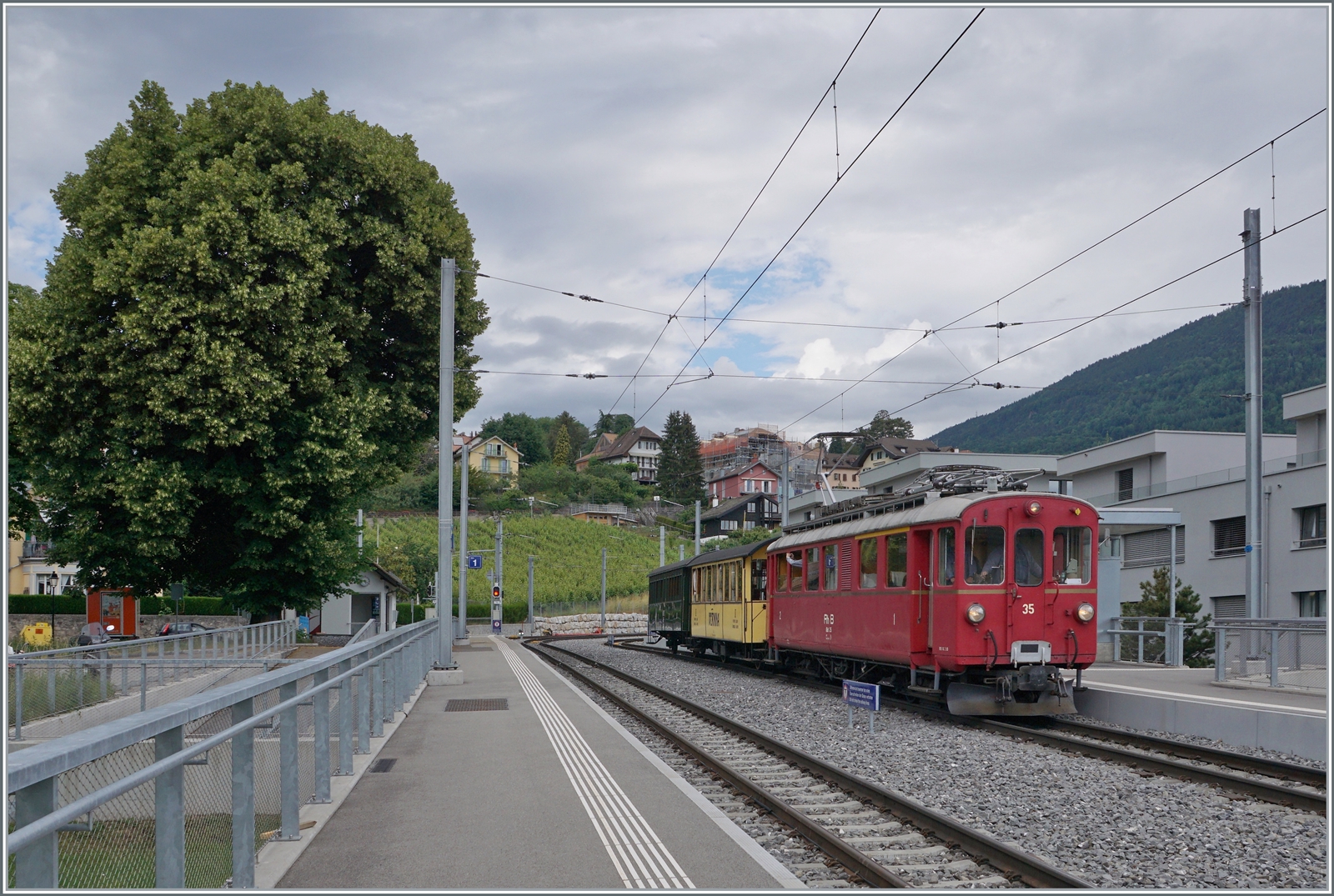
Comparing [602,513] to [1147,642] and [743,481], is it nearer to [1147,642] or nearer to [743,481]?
[743,481]

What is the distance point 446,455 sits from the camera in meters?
22.3

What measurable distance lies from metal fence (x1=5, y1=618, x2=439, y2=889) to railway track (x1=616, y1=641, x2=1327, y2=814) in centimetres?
773

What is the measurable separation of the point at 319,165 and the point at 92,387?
6.12 m

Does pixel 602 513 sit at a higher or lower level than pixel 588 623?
higher

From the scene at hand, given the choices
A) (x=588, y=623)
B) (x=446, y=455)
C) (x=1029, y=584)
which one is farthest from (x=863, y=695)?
(x=588, y=623)

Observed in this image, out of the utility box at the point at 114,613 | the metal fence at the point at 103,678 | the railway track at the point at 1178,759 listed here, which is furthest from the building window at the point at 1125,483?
the utility box at the point at 114,613

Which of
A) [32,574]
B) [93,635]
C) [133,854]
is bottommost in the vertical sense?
[32,574]

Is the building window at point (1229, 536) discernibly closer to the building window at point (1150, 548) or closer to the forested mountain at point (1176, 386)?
the building window at point (1150, 548)

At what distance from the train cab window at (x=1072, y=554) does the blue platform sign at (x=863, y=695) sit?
11.8 ft

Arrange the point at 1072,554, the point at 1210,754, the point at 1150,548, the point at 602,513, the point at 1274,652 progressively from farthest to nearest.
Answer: the point at 602,513, the point at 1150,548, the point at 1274,652, the point at 1072,554, the point at 1210,754

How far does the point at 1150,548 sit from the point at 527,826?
39662 millimetres

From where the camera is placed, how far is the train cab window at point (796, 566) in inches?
854

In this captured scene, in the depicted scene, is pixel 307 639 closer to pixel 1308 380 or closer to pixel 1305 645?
pixel 1305 645

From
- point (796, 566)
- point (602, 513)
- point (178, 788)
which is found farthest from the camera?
point (602, 513)
